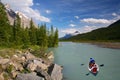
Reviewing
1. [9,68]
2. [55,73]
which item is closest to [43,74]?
[55,73]

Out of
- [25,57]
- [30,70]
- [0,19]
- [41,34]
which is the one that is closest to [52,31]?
[41,34]

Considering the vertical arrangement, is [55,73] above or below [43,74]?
below

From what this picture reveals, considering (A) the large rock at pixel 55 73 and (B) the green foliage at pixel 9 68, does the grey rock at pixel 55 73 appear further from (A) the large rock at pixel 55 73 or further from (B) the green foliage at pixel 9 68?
(B) the green foliage at pixel 9 68

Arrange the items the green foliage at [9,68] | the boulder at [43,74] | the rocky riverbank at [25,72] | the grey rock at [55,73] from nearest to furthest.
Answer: the rocky riverbank at [25,72]
the green foliage at [9,68]
the boulder at [43,74]
the grey rock at [55,73]

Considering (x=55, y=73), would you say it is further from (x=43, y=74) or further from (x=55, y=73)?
(x=43, y=74)

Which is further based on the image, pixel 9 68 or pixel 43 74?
pixel 43 74

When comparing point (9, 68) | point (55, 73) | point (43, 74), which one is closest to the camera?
point (9, 68)

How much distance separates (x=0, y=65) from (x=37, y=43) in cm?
7920

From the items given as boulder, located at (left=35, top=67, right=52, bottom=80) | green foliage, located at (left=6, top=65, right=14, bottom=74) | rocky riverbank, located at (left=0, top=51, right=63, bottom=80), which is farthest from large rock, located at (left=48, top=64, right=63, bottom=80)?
green foliage, located at (left=6, top=65, right=14, bottom=74)

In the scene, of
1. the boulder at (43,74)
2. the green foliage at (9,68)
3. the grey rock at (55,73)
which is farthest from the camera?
the grey rock at (55,73)

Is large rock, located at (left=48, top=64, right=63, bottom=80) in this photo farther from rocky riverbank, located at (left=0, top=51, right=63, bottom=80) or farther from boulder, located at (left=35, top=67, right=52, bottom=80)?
boulder, located at (left=35, top=67, right=52, bottom=80)

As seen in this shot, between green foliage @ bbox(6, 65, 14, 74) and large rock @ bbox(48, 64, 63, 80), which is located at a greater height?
green foliage @ bbox(6, 65, 14, 74)

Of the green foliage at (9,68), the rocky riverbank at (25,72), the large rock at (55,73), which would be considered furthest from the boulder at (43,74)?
the green foliage at (9,68)

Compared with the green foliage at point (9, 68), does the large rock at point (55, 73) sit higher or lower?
lower
